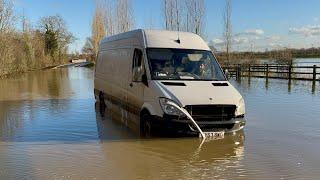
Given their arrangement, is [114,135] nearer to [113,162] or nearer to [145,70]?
[145,70]

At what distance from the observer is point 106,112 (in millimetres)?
13727

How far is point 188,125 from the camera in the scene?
8.68m

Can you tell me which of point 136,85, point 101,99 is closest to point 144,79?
point 136,85

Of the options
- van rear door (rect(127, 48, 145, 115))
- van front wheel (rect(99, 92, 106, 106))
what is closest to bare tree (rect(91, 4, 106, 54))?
van front wheel (rect(99, 92, 106, 106))

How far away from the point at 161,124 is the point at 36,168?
275 cm

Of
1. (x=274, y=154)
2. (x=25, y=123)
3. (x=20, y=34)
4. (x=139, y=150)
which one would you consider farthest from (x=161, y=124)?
(x=20, y=34)

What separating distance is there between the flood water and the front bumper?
0.27 m

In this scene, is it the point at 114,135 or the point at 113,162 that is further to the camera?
the point at 114,135

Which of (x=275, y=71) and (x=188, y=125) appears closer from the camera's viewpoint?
(x=188, y=125)

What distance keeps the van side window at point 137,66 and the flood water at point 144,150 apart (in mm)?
1251

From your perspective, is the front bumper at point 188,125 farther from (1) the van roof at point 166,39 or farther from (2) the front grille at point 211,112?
(1) the van roof at point 166,39

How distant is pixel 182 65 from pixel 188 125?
1975 mm

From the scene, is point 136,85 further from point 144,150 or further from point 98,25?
point 98,25

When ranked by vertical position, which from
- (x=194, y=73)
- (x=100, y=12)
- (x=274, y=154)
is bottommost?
(x=274, y=154)
